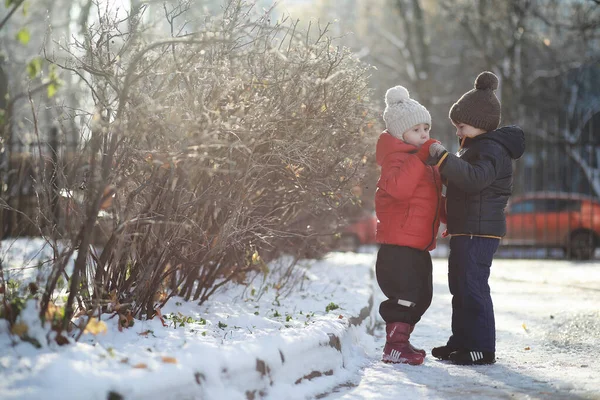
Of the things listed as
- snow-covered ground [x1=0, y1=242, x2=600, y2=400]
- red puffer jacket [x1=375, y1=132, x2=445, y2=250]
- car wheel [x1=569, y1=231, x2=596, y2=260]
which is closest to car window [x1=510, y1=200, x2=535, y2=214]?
car wheel [x1=569, y1=231, x2=596, y2=260]

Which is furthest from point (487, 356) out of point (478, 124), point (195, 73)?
point (195, 73)

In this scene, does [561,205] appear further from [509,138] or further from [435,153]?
[435,153]

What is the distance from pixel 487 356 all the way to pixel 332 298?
2.02 meters

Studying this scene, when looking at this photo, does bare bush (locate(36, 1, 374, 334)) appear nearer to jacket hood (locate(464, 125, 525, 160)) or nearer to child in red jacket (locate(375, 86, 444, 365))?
child in red jacket (locate(375, 86, 444, 365))

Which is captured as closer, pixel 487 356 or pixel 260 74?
pixel 487 356

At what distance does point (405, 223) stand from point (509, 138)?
89 cm

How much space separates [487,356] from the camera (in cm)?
472

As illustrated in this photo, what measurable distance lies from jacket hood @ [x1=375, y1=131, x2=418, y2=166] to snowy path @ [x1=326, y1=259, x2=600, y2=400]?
52.6 inches

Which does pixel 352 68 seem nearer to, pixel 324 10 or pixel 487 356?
pixel 487 356

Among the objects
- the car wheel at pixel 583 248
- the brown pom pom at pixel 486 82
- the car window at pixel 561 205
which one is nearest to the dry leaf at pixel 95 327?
the brown pom pom at pixel 486 82

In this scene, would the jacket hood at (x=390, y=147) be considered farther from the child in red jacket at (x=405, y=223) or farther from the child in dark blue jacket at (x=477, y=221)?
the child in dark blue jacket at (x=477, y=221)

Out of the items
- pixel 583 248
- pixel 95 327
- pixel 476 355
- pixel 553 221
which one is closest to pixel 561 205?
pixel 553 221

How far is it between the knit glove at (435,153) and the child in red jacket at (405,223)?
2.4 inches

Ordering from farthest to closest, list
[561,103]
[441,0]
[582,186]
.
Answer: [582,186], [561,103], [441,0]
